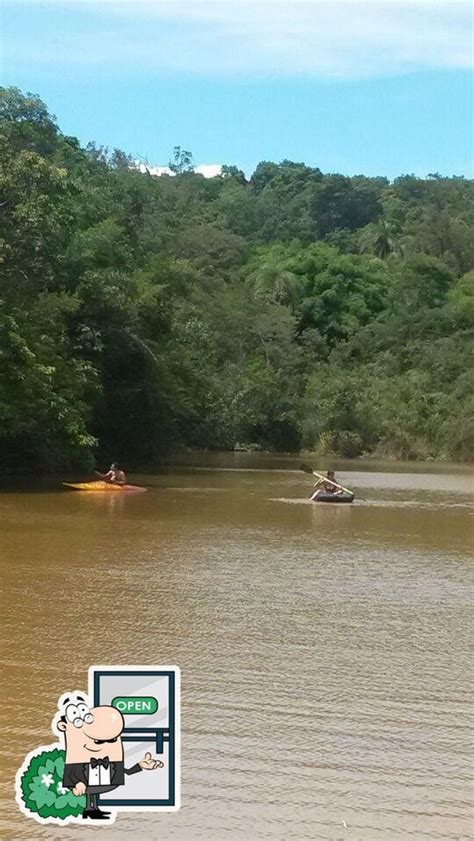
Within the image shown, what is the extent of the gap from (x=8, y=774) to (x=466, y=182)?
83.8 metres

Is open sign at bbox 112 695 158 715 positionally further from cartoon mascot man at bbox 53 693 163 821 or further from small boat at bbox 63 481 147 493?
small boat at bbox 63 481 147 493

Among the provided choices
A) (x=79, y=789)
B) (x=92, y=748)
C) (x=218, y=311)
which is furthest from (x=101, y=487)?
(x=218, y=311)

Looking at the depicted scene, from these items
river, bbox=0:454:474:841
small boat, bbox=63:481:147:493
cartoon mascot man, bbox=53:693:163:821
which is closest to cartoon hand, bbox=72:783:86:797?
cartoon mascot man, bbox=53:693:163:821

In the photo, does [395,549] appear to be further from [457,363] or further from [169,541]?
[457,363]

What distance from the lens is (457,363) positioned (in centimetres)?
5159

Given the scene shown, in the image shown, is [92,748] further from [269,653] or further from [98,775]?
[269,653]

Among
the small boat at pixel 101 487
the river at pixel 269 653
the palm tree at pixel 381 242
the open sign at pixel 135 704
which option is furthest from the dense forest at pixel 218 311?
the open sign at pixel 135 704

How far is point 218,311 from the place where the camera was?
52.0 m

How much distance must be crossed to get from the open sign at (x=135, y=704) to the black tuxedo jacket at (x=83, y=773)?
24 centimetres

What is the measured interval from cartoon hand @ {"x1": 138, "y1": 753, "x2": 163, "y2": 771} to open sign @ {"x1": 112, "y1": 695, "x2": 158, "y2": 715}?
201 millimetres

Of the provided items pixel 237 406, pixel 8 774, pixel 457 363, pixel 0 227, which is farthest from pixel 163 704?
pixel 457 363

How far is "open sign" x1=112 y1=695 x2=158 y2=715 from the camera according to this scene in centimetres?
514

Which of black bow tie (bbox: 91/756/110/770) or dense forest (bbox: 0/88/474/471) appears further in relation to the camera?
dense forest (bbox: 0/88/474/471)

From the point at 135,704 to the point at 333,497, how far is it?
701 inches
